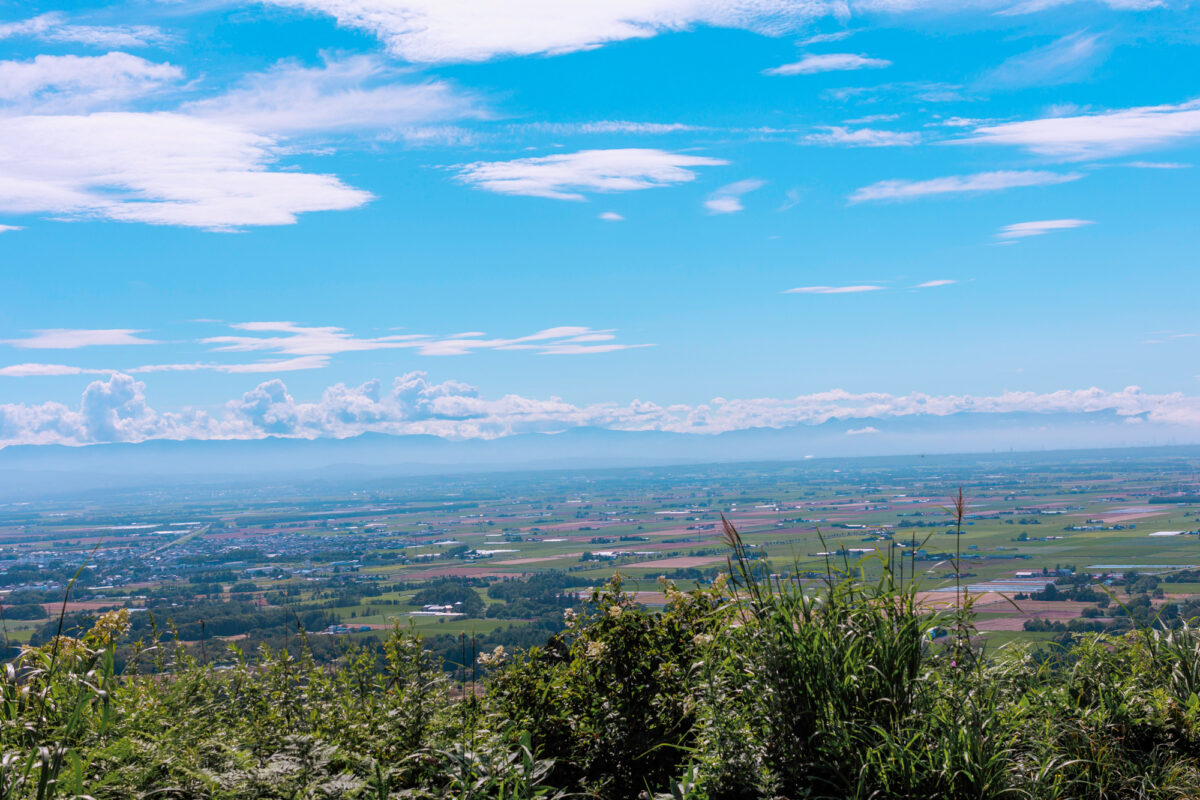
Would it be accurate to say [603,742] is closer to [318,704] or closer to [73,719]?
[318,704]

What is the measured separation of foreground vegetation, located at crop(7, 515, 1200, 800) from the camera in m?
3.39

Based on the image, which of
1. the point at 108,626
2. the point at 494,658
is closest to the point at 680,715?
the point at 494,658

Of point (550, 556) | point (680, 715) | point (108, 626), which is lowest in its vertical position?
point (550, 556)

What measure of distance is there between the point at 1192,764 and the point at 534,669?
3476 mm

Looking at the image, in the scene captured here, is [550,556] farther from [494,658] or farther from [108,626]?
[494,658]

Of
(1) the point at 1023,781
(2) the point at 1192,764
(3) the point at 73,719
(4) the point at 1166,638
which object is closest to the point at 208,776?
(3) the point at 73,719

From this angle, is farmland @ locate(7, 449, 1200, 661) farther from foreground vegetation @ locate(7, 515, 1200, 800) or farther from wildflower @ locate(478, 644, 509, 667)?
foreground vegetation @ locate(7, 515, 1200, 800)

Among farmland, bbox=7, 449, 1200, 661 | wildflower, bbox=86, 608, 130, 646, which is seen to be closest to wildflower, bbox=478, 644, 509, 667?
farmland, bbox=7, 449, 1200, 661

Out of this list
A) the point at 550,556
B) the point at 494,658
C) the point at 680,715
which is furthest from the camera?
the point at 550,556

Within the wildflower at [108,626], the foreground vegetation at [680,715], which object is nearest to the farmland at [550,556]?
the wildflower at [108,626]

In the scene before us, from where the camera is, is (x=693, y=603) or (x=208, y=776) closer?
(x=208, y=776)

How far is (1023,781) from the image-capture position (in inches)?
139

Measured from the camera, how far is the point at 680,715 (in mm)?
4301

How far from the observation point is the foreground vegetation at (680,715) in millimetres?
3387
